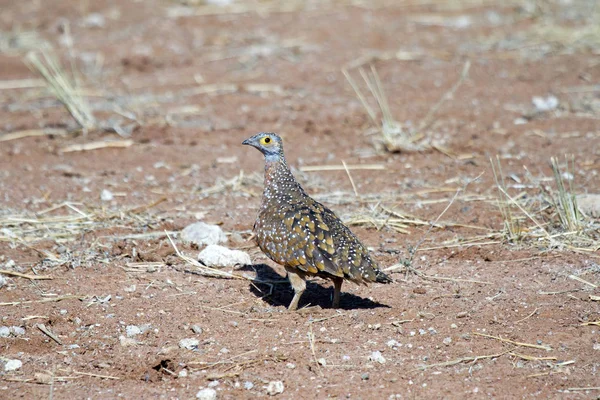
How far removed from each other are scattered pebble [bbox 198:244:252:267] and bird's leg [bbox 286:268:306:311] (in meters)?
0.90

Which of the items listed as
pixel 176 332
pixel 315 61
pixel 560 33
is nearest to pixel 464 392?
pixel 176 332

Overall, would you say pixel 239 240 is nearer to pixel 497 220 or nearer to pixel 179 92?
pixel 497 220

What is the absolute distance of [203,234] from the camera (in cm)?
684

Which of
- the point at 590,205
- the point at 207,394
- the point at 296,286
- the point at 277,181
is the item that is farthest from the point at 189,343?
the point at 590,205

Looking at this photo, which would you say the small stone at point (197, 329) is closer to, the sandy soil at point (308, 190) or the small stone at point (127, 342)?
the sandy soil at point (308, 190)

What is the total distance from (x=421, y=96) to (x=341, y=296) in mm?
5480

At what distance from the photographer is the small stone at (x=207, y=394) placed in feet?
15.2

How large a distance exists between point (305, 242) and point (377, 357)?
3.31 ft

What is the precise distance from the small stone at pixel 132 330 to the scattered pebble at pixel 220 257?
113 centimetres

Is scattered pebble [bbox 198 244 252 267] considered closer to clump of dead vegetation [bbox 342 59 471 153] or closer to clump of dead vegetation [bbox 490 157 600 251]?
clump of dead vegetation [bbox 490 157 600 251]

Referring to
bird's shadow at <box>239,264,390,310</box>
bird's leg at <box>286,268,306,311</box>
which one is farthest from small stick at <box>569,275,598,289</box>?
bird's leg at <box>286,268,306,311</box>

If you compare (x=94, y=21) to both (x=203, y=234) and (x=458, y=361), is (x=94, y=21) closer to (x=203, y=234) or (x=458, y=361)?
(x=203, y=234)

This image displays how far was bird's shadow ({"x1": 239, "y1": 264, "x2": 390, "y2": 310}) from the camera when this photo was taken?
595 cm

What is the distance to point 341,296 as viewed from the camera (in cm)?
615
